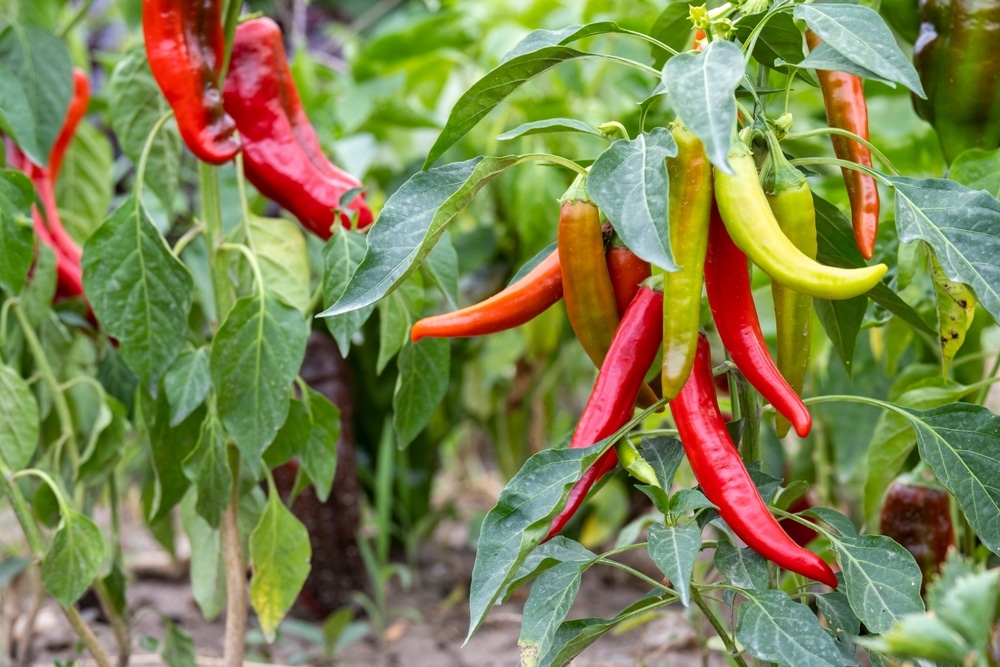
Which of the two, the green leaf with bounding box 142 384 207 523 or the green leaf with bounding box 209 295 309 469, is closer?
the green leaf with bounding box 209 295 309 469

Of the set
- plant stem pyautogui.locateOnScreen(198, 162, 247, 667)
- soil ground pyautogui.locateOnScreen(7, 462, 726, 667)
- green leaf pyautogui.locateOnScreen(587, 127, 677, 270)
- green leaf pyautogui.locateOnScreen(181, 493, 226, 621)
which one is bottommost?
soil ground pyautogui.locateOnScreen(7, 462, 726, 667)

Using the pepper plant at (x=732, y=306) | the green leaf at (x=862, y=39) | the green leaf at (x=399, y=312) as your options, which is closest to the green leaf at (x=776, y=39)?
the pepper plant at (x=732, y=306)

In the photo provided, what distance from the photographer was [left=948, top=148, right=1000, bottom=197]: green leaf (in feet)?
2.97

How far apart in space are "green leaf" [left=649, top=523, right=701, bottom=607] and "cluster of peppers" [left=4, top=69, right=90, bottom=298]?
937 millimetres

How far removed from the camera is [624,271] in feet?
2.64

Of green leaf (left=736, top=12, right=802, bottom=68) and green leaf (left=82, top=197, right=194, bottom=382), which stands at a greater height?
green leaf (left=736, top=12, right=802, bottom=68)

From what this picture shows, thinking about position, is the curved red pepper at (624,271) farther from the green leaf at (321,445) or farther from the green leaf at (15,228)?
the green leaf at (15,228)

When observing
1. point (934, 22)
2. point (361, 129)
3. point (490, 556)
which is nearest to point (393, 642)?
point (361, 129)

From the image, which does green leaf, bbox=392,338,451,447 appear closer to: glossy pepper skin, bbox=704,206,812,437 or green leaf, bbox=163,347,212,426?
green leaf, bbox=163,347,212,426

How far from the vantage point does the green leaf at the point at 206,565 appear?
1.28 meters

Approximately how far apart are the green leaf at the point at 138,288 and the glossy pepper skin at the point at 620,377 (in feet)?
1.56

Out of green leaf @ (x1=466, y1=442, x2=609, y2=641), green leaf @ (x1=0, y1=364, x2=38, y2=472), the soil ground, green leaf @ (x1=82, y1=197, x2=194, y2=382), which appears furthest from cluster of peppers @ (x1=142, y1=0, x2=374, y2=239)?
the soil ground

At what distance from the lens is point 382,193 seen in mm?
2193

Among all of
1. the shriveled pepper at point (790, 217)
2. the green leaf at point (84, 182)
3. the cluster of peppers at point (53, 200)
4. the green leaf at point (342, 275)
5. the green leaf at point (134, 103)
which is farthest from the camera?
the green leaf at point (84, 182)
